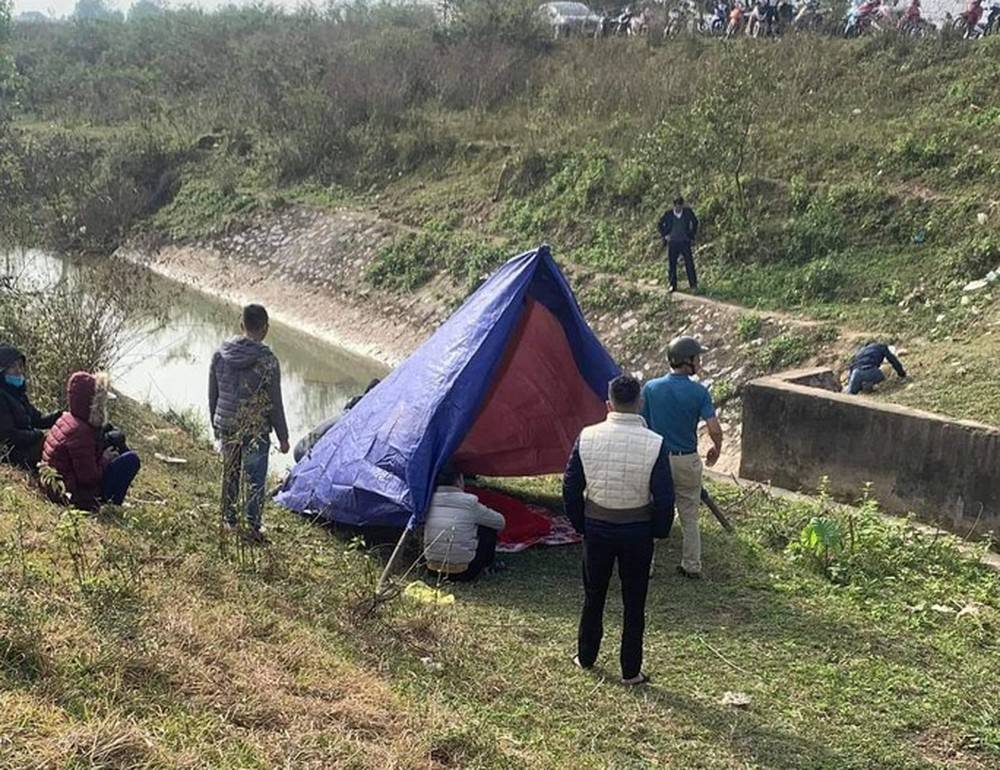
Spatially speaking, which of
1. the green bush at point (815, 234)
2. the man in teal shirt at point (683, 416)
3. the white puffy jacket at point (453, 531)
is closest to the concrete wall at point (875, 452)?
the man in teal shirt at point (683, 416)

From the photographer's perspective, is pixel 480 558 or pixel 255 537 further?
pixel 480 558

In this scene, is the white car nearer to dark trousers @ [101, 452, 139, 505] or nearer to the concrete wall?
the concrete wall

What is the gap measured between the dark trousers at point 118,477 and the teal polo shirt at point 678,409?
3078 millimetres

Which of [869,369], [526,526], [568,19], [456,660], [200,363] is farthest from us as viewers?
[568,19]

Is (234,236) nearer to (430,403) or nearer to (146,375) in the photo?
(146,375)

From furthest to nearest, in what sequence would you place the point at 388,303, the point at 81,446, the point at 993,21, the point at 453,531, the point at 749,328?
the point at 993,21 → the point at 388,303 → the point at 749,328 → the point at 453,531 → the point at 81,446

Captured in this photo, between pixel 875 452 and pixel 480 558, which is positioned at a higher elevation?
pixel 875 452

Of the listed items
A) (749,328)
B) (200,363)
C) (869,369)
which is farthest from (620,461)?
(200,363)

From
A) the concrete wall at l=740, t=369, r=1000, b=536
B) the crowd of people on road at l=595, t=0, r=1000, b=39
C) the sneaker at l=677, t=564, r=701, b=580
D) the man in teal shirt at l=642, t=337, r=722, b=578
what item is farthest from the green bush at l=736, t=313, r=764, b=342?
the crowd of people on road at l=595, t=0, r=1000, b=39

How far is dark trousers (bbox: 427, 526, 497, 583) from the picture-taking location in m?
6.65

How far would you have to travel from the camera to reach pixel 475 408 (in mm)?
7031

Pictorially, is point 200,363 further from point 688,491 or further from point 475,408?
point 688,491

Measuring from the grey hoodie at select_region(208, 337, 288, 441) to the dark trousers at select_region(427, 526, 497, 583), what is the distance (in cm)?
135

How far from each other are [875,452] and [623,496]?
4.81 meters
